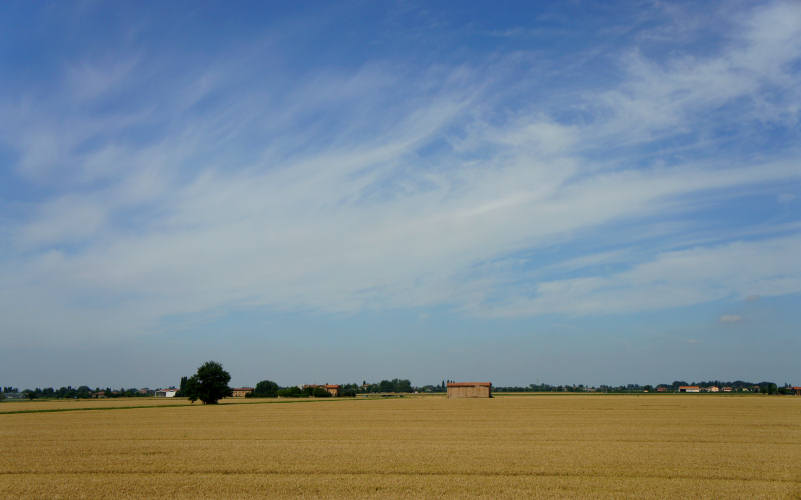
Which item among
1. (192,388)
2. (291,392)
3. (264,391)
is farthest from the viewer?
(264,391)

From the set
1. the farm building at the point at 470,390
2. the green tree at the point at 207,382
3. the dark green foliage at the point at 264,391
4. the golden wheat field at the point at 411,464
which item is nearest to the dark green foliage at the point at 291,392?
the dark green foliage at the point at 264,391

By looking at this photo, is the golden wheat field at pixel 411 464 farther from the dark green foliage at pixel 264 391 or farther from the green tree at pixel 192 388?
the dark green foliage at pixel 264 391

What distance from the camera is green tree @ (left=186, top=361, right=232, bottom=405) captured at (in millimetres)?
102625

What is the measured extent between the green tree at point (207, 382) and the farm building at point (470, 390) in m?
52.6

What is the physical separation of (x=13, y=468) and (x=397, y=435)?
19.2 meters

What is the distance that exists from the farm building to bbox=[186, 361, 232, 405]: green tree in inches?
2071

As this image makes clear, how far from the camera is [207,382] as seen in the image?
103 m

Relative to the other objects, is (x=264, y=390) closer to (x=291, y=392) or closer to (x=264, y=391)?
(x=264, y=391)

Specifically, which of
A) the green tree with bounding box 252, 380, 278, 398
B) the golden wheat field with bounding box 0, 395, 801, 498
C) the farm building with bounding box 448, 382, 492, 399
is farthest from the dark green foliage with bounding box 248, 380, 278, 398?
the golden wheat field with bounding box 0, 395, 801, 498

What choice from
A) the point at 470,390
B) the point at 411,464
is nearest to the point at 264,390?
the point at 470,390

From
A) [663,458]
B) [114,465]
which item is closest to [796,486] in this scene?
[663,458]

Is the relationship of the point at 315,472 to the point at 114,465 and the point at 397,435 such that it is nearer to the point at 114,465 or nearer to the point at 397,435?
the point at 114,465

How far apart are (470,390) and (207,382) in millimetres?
59288

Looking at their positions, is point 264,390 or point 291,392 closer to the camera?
point 291,392
